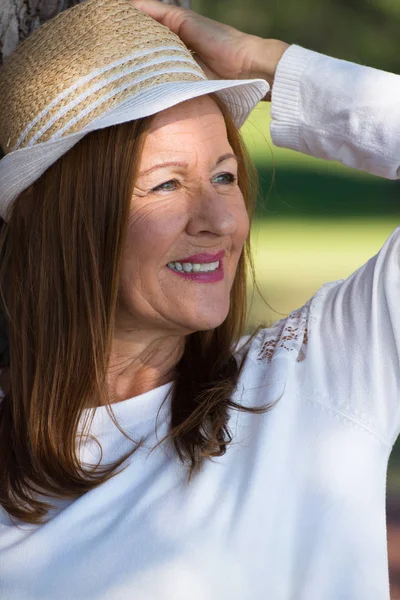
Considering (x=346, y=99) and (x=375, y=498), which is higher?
(x=346, y=99)

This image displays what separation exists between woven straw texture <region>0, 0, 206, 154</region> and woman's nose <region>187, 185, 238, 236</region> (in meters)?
0.23

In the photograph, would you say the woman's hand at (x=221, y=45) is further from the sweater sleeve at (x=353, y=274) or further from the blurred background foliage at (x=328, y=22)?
the blurred background foliage at (x=328, y=22)

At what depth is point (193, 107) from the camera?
1.76 metres

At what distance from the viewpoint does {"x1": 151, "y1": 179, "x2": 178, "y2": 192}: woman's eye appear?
1.72m

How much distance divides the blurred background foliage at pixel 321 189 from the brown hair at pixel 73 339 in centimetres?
74

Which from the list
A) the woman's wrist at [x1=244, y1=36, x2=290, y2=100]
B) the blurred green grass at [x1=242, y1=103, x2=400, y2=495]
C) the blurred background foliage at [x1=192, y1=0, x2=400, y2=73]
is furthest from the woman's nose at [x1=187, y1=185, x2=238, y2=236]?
the blurred background foliage at [x1=192, y1=0, x2=400, y2=73]

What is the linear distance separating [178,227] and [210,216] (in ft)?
0.21

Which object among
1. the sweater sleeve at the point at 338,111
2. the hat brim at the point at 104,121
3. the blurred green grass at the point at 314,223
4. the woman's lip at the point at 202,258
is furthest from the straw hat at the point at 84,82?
the blurred green grass at the point at 314,223

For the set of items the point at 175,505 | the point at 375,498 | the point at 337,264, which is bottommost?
the point at 337,264

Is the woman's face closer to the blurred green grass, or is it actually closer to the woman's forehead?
the woman's forehead

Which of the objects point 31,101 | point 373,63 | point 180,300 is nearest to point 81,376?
point 180,300

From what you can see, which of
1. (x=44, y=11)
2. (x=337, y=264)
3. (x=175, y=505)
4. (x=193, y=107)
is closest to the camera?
(x=175, y=505)

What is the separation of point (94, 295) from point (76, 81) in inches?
15.9

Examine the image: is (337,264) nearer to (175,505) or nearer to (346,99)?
(346,99)
